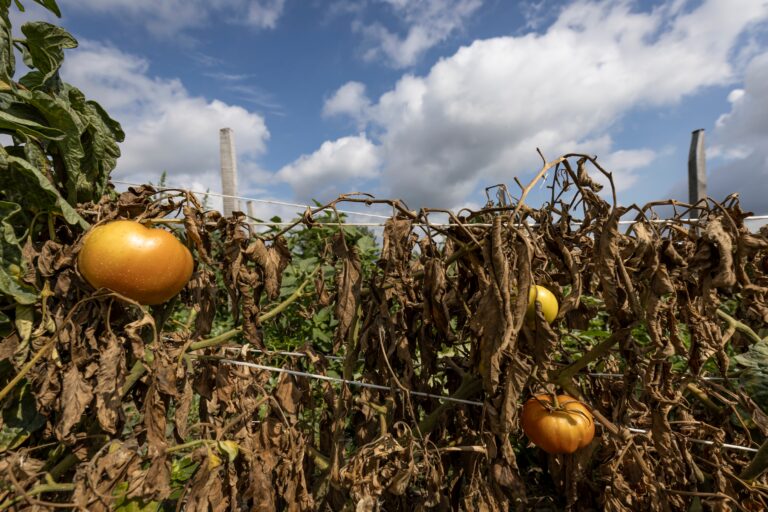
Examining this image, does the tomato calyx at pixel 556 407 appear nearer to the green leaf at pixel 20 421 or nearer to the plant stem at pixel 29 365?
the plant stem at pixel 29 365

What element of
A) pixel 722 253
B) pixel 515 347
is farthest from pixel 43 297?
pixel 722 253

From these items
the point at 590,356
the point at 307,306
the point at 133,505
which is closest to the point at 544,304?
the point at 590,356

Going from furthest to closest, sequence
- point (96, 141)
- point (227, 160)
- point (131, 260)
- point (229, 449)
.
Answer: point (227, 160) < point (96, 141) < point (229, 449) < point (131, 260)

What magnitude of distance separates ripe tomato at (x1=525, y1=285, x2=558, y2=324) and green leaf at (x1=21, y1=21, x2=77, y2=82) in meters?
1.44

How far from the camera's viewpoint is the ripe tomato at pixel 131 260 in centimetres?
108

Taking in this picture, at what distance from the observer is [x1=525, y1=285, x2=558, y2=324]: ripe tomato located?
1.16m

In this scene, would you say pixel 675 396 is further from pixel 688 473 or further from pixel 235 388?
pixel 235 388

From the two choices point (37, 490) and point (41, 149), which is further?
point (41, 149)

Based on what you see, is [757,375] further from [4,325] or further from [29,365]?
[4,325]

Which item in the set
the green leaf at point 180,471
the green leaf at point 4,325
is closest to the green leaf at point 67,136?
the green leaf at point 4,325

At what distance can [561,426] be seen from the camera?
123cm

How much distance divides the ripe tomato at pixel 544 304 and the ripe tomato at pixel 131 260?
924 mm

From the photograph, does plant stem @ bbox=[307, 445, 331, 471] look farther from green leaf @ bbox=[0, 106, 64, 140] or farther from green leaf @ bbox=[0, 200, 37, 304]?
green leaf @ bbox=[0, 106, 64, 140]

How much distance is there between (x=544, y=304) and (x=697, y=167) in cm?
418
